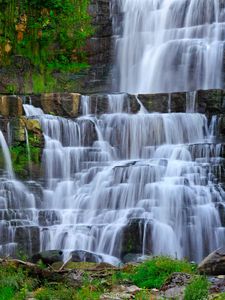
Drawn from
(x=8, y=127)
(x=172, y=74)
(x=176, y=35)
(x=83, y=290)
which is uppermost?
→ (x=176, y=35)

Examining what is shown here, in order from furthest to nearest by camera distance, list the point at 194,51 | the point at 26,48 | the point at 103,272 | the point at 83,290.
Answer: the point at 26,48 → the point at 194,51 → the point at 103,272 → the point at 83,290

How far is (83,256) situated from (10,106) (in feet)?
26.7

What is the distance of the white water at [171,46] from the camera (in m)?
23.9

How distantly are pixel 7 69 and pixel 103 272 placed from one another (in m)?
16.7

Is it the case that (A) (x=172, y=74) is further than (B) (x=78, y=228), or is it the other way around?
(A) (x=172, y=74)

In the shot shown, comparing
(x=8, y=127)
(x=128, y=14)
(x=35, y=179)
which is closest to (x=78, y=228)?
(x=35, y=179)

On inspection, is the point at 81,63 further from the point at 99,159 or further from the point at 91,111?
the point at 99,159

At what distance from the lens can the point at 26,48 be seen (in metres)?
26.6

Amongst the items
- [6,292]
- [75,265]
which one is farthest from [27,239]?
[6,292]

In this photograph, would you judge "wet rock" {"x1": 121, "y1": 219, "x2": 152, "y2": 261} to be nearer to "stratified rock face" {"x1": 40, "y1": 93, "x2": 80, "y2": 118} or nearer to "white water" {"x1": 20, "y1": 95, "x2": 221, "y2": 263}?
Result: "white water" {"x1": 20, "y1": 95, "x2": 221, "y2": 263}

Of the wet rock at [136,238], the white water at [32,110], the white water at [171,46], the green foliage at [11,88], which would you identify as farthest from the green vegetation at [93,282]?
A: the green foliage at [11,88]

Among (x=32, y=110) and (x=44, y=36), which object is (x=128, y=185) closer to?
(x=32, y=110)

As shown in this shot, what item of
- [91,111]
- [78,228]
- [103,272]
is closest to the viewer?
[103,272]

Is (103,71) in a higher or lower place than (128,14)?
lower
